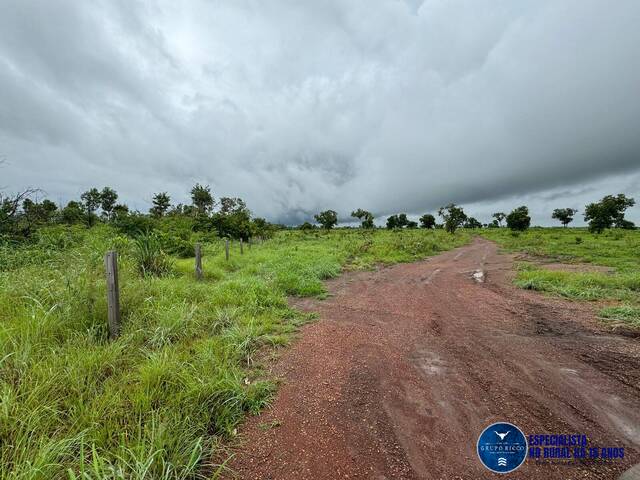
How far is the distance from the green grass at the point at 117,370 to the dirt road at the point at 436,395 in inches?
17.8

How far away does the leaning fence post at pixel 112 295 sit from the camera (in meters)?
3.57

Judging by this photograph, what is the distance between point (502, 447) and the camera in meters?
2.11

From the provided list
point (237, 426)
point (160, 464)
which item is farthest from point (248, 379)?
point (160, 464)

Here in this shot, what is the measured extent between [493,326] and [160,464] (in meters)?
5.10

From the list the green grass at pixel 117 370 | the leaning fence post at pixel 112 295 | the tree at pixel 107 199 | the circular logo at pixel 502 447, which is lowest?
the circular logo at pixel 502 447

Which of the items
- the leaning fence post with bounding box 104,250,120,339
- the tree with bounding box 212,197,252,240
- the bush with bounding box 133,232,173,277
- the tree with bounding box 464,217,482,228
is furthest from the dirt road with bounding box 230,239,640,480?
the tree with bounding box 464,217,482,228

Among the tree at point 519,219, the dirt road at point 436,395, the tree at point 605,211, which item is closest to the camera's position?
the dirt road at point 436,395

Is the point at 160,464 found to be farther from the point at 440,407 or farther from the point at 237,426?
the point at 440,407

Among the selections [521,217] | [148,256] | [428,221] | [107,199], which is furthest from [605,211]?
[107,199]

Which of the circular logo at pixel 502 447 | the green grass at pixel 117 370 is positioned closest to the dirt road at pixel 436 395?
the circular logo at pixel 502 447

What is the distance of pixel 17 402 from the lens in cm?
211

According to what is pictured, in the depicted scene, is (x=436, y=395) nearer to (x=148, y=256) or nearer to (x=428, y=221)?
(x=148, y=256)

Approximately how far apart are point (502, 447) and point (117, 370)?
3.92 m

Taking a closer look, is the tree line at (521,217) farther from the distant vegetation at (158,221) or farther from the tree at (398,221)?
the distant vegetation at (158,221)
